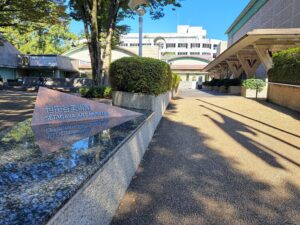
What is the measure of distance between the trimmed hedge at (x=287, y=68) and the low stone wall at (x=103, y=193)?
369 inches

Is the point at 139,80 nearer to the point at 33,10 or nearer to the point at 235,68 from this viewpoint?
the point at 33,10

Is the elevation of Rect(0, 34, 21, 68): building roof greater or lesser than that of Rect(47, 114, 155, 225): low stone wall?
greater

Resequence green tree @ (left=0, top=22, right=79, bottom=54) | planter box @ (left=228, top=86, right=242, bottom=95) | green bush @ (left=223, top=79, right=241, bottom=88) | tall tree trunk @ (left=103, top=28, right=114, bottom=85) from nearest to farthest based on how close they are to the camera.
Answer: tall tree trunk @ (left=103, top=28, right=114, bottom=85) < planter box @ (left=228, top=86, right=242, bottom=95) < green bush @ (left=223, top=79, right=241, bottom=88) < green tree @ (left=0, top=22, right=79, bottom=54)

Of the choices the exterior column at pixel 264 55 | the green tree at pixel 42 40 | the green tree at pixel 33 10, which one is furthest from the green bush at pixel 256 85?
the green tree at pixel 42 40

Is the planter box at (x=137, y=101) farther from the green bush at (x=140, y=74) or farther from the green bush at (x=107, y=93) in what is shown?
the green bush at (x=107, y=93)

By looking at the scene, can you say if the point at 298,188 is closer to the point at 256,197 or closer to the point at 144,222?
the point at 256,197

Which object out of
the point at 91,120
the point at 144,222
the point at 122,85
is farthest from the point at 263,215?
the point at 122,85

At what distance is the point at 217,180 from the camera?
4086 millimetres

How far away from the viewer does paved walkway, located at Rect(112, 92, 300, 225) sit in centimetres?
308

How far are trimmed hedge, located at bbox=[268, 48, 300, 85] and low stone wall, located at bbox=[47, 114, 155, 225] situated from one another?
9383 millimetres

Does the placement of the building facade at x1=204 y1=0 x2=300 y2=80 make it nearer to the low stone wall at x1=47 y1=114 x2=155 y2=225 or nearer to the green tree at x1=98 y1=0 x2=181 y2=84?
the green tree at x1=98 y1=0 x2=181 y2=84

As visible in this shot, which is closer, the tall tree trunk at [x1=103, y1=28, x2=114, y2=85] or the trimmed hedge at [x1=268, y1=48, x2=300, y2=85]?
the trimmed hedge at [x1=268, y1=48, x2=300, y2=85]

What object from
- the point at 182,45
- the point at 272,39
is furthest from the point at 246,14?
the point at 182,45

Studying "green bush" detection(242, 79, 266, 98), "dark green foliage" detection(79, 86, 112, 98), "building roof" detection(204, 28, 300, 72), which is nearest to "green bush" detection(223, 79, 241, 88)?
"green bush" detection(242, 79, 266, 98)
